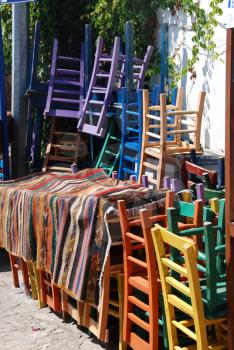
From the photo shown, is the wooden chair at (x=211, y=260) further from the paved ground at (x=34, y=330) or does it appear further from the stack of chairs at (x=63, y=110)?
the stack of chairs at (x=63, y=110)

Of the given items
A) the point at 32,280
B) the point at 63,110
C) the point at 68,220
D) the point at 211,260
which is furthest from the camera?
the point at 63,110

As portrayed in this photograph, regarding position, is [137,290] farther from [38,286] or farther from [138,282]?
[38,286]

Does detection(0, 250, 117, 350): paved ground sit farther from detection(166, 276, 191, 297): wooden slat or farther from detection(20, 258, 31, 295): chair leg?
detection(166, 276, 191, 297): wooden slat

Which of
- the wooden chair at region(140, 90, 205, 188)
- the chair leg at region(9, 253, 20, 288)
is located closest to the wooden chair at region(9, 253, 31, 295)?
the chair leg at region(9, 253, 20, 288)

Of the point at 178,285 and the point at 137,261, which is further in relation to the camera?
the point at 137,261

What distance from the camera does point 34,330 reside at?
451 cm

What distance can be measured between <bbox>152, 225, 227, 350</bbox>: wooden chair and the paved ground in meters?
0.90

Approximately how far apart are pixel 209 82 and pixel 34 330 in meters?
3.93

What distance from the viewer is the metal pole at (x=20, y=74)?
769 cm

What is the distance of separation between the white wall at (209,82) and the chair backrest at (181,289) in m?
3.79

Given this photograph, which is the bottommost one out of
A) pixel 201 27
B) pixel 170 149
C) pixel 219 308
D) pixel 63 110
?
pixel 219 308

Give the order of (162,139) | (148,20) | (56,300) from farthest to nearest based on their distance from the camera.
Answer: (148,20) → (162,139) → (56,300)

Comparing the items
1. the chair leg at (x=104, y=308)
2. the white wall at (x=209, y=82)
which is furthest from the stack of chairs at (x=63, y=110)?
the chair leg at (x=104, y=308)


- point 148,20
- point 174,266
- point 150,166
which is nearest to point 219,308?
point 174,266
